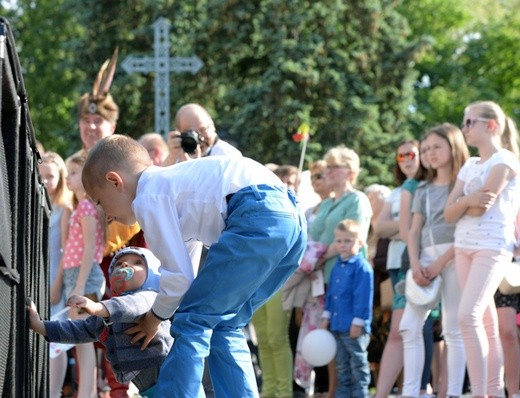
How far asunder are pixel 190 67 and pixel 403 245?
13.9 m

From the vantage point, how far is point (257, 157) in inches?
1390

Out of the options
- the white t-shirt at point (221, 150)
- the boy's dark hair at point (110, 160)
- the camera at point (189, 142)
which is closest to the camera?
the boy's dark hair at point (110, 160)

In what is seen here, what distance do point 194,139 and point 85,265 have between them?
1.52 meters

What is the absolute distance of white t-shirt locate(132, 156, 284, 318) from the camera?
493 cm

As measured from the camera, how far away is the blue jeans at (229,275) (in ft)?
16.2

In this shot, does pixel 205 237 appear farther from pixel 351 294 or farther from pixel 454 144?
pixel 351 294

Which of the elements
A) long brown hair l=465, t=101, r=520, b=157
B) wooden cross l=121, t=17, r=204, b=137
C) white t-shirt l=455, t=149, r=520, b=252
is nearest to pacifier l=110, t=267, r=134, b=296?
white t-shirt l=455, t=149, r=520, b=252

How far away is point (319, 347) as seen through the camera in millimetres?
9648

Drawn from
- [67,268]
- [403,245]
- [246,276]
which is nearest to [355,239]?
[403,245]

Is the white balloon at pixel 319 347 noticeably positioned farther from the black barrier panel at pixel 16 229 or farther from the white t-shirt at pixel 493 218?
the black barrier panel at pixel 16 229

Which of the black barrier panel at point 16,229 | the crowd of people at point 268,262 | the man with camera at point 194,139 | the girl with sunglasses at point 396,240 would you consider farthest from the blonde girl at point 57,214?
the black barrier panel at point 16,229

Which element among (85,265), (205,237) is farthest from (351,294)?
(205,237)

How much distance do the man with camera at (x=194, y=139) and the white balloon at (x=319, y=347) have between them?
2368 mm

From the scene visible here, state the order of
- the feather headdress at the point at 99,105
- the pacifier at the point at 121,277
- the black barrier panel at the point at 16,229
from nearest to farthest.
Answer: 1. the black barrier panel at the point at 16,229
2. the pacifier at the point at 121,277
3. the feather headdress at the point at 99,105
